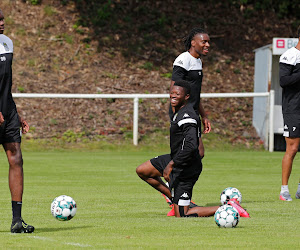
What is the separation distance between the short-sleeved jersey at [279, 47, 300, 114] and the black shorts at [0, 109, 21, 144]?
475 cm

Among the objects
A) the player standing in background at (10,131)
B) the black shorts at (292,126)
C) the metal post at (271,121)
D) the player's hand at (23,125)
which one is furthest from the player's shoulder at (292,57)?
the metal post at (271,121)

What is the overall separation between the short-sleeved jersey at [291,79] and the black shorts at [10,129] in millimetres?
4745

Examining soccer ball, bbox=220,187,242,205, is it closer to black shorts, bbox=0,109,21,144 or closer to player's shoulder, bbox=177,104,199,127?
player's shoulder, bbox=177,104,199,127

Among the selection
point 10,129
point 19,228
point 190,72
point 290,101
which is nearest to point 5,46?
point 10,129

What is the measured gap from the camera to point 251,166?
17688mm

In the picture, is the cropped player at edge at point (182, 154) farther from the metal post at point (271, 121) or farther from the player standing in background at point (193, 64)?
the metal post at point (271, 121)

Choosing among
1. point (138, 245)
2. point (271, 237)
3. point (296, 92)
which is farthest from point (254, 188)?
point (138, 245)

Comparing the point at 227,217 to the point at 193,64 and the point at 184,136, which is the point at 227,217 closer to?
the point at 184,136

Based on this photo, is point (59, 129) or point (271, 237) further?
point (59, 129)

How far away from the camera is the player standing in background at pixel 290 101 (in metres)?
11.2

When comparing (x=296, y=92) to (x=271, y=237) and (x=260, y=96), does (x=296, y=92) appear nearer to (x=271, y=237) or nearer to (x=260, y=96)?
(x=271, y=237)

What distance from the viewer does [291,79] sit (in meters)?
11.1

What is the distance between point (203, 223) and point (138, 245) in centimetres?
174

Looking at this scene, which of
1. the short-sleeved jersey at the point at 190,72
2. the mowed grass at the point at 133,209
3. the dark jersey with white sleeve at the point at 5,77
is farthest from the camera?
the short-sleeved jersey at the point at 190,72
